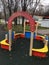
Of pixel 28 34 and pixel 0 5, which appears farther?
pixel 0 5

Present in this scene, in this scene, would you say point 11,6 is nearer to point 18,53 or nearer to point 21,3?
point 21,3

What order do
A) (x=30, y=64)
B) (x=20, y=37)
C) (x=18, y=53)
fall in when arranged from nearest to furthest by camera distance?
(x=30, y=64) → (x=18, y=53) → (x=20, y=37)

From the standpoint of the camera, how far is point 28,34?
14.3 metres

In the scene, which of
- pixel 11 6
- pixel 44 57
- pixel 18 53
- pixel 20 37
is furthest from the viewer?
pixel 11 6

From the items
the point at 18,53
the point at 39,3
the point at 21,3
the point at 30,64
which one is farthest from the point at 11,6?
the point at 30,64

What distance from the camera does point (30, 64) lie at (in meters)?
7.48

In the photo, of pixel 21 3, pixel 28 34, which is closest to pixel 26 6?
pixel 21 3

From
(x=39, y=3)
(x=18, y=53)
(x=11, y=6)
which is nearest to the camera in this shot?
(x=18, y=53)

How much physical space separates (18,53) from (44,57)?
1.48m

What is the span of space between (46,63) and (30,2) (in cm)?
2155

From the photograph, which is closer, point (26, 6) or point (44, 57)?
point (44, 57)

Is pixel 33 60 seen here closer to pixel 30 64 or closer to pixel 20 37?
pixel 30 64

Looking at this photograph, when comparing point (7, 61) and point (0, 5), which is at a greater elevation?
point (0, 5)

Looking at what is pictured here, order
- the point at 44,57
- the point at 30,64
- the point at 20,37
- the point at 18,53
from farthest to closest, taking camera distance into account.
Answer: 1. the point at 20,37
2. the point at 18,53
3. the point at 44,57
4. the point at 30,64
